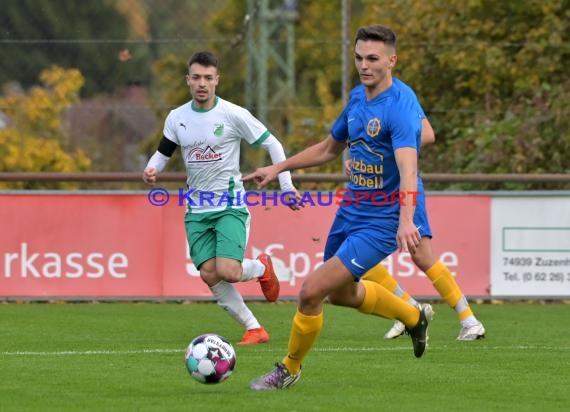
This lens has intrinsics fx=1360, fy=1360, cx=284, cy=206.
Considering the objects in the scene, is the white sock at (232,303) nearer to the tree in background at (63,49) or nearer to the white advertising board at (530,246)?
the white advertising board at (530,246)

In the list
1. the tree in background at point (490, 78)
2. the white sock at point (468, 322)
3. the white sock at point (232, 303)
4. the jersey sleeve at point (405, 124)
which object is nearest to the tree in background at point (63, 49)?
the tree in background at point (490, 78)

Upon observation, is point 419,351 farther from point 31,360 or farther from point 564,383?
point 31,360

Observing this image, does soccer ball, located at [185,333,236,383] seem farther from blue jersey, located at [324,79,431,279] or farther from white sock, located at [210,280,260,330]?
white sock, located at [210,280,260,330]

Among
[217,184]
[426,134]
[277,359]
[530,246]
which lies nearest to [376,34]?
[426,134]

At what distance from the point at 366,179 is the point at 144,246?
6084mm

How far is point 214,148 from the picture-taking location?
10.1 m

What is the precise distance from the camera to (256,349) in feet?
31.6

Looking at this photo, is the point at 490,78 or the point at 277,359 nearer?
the point at 277,359

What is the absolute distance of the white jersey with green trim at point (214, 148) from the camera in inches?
400

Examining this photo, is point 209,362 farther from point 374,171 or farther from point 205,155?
point 205,155

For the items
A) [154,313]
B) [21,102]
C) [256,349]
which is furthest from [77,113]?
[256,349]

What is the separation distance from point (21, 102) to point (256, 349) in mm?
6682

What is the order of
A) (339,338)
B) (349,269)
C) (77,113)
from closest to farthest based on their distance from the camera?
(349,269) → (339,338) → (77,113)

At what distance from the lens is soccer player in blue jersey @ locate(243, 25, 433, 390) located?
7.38 m
